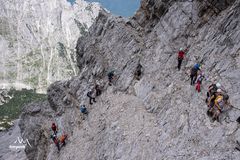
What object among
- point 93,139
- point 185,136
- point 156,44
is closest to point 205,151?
point 185,136

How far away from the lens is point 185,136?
1839 cm

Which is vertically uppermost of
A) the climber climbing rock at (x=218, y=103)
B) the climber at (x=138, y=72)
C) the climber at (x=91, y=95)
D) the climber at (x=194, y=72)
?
the climber at (x=91, y=95)

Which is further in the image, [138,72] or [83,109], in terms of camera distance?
[83,109]

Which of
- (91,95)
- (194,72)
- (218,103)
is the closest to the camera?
(218,103)

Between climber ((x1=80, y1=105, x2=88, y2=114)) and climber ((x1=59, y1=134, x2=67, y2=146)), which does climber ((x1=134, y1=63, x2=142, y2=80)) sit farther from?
climber ((x1=59, y1=134, x2=67, y2=146))

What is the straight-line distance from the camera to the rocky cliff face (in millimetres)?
Answer: 18078

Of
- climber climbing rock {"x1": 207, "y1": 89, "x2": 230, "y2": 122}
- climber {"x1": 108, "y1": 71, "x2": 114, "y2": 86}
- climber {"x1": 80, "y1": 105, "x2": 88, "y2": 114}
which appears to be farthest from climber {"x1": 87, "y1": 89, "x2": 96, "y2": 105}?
climber climbing rock {"x1": 207, "y1": 89, "x2": 230, "y2": 122}

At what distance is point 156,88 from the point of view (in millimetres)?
25906

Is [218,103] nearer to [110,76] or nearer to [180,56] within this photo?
[180,56]

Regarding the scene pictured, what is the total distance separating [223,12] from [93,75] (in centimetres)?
2030

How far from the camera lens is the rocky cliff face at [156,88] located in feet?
59.3

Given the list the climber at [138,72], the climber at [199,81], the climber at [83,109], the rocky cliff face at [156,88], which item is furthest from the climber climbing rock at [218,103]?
the climber at [83,109]

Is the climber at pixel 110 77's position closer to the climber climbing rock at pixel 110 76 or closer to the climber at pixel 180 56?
the climber climbing rock at pixel 110 76

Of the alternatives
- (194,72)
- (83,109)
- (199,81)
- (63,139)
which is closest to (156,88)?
(194,72)
